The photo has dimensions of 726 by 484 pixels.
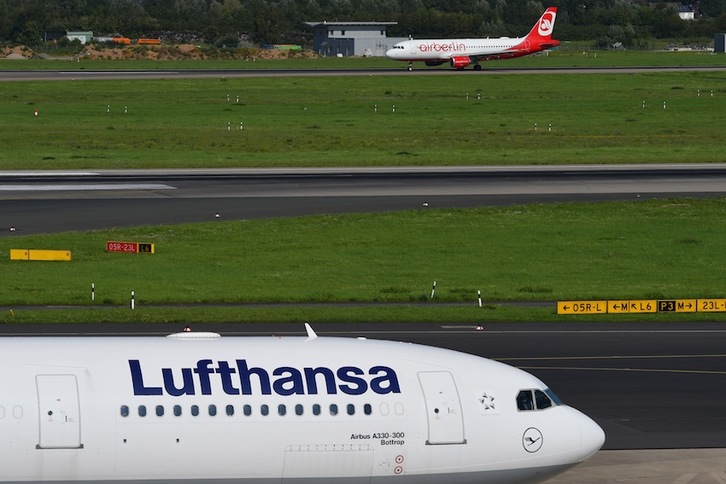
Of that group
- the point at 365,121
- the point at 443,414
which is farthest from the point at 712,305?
the point at 365,121

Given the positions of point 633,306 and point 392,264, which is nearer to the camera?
point 633,306

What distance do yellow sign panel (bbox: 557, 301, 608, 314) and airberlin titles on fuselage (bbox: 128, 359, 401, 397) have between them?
1109 inches

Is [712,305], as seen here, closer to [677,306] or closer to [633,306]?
[677,306]

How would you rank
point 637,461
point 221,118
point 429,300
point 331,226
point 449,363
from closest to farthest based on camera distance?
point 449,363 → point 637,461 → point 429,300 → point 331,226 → point 221,118

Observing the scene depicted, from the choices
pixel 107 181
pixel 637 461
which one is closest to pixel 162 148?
pixel 107 181

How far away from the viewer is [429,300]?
54.1 metres

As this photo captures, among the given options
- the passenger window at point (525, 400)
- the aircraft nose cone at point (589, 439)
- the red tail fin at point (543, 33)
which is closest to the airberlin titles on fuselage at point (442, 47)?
the red tail fin at point (543, 33)

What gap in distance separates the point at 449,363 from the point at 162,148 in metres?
88.0

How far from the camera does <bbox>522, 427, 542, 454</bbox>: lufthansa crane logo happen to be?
24.2 metres

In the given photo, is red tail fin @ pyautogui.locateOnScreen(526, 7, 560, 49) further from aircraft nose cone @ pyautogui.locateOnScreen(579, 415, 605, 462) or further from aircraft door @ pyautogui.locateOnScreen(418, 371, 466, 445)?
aircraft door @ pyautogui.locateOnScreen(418, 371, 466, 445)

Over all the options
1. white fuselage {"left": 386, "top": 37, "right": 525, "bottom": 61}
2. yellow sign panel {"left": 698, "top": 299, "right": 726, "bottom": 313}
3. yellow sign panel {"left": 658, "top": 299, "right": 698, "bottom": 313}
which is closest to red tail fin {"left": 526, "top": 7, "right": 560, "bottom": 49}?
white fuselage {"left": 386, "top": 37, "right": 525, "bottom": 61}

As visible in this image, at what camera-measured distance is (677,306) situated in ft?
171

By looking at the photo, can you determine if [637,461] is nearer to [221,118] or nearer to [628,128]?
[628,128]

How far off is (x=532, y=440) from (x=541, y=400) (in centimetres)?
89
